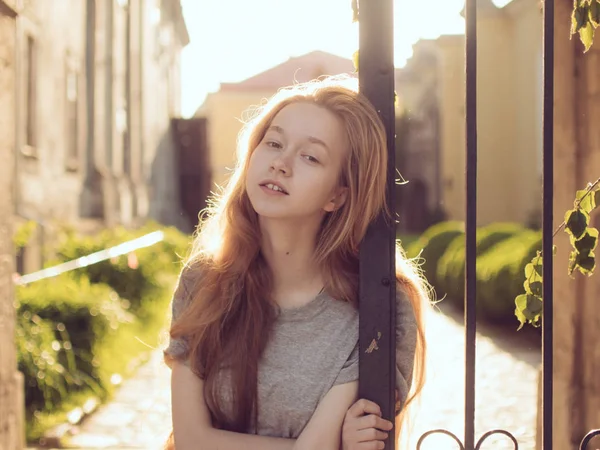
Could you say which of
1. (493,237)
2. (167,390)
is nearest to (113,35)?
(493,237)

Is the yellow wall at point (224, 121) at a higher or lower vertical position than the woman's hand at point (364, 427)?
higher

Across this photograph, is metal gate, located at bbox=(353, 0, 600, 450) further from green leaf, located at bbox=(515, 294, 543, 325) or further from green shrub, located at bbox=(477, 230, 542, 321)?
green shrub, located at bbox=(477, 230, 542, 321)

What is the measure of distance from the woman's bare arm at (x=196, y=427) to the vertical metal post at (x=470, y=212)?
43cm

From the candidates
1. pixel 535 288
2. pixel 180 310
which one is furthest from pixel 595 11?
pixel 180 310

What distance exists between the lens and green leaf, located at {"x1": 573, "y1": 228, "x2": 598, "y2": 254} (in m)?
1.98

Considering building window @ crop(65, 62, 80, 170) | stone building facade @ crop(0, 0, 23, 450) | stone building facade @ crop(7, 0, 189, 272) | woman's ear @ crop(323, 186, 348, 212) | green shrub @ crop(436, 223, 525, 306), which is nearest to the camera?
woman's ear @ crop(323, 186, 348, 212)

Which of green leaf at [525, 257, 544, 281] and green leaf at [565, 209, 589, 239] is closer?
green leaf at [565, 209, 589, 239]

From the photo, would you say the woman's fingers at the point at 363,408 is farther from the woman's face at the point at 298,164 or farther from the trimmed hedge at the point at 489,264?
the trimmed hedge at the point at 489,264

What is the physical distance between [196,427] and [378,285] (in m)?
0.57

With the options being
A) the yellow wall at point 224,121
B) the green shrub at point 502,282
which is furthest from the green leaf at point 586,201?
the yellow wall at point 224,121

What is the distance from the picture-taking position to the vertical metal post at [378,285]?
5.97 feet

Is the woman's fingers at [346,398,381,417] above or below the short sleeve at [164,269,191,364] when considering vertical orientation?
below

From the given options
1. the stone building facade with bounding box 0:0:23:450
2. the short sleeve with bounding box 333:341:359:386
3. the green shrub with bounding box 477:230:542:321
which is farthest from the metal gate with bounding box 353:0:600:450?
the green shrub with bounding box 477:230:542:321

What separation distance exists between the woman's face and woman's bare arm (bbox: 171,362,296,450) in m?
0.44
